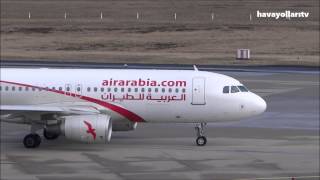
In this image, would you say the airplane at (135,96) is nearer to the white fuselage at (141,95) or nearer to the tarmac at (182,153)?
the white fuselage at (141,95)

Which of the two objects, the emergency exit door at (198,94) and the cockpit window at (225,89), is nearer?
the emergency exit door at (198,94)

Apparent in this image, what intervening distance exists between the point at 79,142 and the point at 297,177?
32.9 ft

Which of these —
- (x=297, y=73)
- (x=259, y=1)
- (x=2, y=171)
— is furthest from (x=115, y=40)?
(x=2, y=171)

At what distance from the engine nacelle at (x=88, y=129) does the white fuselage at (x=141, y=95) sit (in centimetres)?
158

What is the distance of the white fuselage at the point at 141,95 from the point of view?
1412 inches

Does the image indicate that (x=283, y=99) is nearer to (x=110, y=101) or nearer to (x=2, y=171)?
(x=110, y=101)

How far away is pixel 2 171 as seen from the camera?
30750 millimetres

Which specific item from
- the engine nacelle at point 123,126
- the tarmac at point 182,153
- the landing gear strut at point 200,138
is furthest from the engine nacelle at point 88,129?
the landing gear strut at point 200,138

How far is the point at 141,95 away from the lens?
3588 cm

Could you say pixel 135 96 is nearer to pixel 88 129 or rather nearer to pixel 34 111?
pixel 88 129

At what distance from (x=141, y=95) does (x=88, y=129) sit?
9.38ft

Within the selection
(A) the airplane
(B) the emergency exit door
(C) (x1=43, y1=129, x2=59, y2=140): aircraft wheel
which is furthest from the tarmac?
(B) the emergency exit door
